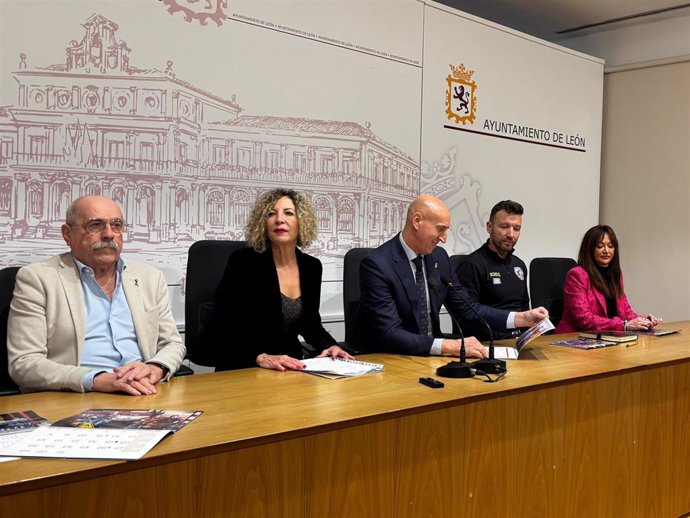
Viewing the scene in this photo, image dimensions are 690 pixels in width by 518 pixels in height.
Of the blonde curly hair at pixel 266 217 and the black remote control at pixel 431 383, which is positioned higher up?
the blonde curly hair at pixel 266 217

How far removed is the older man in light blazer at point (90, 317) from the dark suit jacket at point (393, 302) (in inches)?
31.2

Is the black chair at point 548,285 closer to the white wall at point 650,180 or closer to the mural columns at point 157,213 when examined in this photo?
the white wall at point 650,180

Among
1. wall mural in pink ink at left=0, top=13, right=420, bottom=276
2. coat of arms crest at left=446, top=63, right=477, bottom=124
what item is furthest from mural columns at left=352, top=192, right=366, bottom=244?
coat of arms crest at left=446, top=63, right=477, bottom=124

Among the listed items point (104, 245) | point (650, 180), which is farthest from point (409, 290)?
point (650, 180)

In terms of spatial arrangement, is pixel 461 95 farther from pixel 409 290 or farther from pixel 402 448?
pixel 402 448

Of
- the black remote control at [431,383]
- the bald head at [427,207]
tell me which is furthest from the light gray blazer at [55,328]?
the bald head at [427,207]

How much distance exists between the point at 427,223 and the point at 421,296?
300mm

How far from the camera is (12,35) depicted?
9.49ft

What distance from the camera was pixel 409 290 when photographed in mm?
2824

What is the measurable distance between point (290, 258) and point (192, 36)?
1.33 meters

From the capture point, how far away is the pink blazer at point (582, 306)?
361 centimetres

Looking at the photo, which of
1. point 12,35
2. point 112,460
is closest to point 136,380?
point 112,460

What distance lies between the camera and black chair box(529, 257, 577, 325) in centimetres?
400

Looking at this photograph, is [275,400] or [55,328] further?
[55,328]
